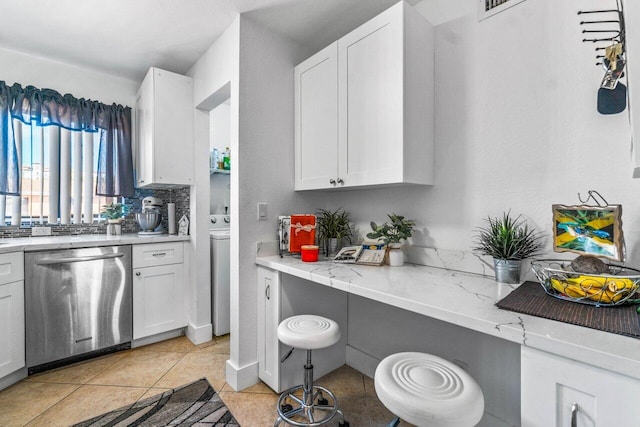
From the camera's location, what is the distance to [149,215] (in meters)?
2.85

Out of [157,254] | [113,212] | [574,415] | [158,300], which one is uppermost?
[113,212]

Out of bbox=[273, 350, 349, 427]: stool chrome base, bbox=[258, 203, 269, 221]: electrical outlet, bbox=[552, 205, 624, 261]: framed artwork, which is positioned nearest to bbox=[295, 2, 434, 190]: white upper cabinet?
bbox=[258, 203, 269, 221]: electrical outlet

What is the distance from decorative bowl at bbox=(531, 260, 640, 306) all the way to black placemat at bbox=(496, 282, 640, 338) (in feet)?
0.08

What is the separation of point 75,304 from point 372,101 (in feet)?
8.33

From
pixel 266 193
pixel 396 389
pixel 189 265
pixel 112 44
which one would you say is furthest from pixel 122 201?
pixel 396 389

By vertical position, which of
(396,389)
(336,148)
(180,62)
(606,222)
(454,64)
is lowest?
(396,389)

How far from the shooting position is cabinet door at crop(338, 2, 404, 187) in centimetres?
154

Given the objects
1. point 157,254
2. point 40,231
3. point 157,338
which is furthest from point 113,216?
point 157,338

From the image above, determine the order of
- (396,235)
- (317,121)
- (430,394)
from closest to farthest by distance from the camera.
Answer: (430,394) < (396,235) < (317,121)

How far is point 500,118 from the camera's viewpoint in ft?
4.89

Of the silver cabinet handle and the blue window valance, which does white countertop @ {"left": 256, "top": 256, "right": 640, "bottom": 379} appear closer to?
the silver cabinet handle

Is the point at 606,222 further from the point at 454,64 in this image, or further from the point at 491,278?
the point at 454,64

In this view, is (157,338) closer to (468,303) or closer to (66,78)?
(66,78)

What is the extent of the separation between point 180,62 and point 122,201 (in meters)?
1.49
